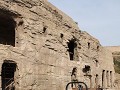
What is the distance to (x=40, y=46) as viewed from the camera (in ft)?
44.5

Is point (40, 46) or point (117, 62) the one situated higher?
point (40, 46)

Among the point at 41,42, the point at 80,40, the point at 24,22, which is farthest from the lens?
the point at 80,40

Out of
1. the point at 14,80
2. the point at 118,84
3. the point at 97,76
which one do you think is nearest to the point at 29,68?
the point at 14,80

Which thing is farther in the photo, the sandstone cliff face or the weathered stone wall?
the weathered stone wall

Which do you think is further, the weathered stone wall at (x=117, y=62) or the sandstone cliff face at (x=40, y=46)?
the weathered stone wall at (x=117, y=62)

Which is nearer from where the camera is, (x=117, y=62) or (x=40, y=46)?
(x=40, y=46)

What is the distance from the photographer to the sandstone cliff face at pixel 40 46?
1205cm

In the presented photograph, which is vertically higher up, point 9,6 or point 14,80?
point 9,6

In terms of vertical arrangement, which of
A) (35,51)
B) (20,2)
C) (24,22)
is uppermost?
(20,2)

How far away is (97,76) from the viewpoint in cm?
2144

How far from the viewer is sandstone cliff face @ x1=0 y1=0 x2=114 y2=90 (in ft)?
39.5

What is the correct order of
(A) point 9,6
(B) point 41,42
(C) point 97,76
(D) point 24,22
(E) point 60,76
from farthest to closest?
(C) point 97,76 < (E) point 60,76 < (B) point 41,42 < (D) point 24,22 < (A) point 9,6

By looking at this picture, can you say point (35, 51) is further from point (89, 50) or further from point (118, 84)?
point (118, 84)

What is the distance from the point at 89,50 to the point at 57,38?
542cm
